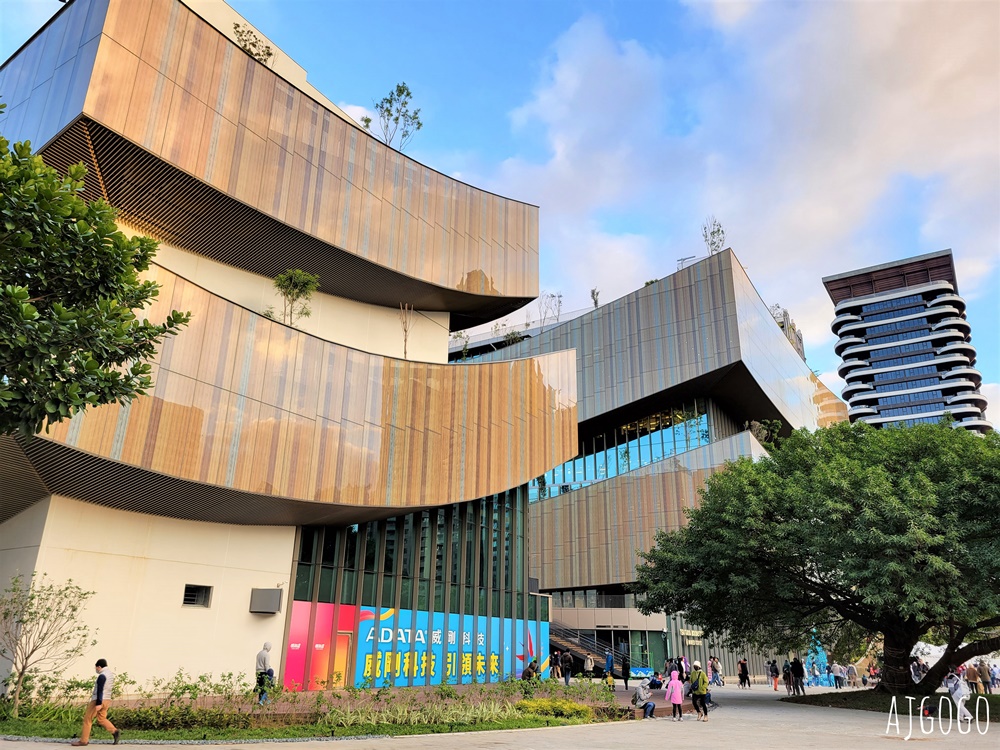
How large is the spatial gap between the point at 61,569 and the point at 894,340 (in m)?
141

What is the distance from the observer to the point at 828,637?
27109 millimetres

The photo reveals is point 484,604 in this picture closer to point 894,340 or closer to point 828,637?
point 828,637

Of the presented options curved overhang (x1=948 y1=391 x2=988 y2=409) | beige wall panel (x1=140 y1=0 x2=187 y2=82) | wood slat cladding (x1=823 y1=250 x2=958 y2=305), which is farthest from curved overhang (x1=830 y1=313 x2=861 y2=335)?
beige wall panel (x1=140 y1=0 x2=187 y2=82)

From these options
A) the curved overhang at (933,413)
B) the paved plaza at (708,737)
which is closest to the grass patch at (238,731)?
the paved plaza at (708,737)

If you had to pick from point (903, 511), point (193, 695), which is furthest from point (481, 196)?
point (193, 695)

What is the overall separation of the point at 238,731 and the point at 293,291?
12.8m

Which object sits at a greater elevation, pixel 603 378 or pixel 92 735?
pixel 603 378

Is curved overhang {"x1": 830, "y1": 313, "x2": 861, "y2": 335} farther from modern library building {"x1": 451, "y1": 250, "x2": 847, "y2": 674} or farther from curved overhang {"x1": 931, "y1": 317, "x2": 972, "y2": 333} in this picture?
modern library building {"x1": 451, "y1": 250, "x2": 847, "y2": 674}

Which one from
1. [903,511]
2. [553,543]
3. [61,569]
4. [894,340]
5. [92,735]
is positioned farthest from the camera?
[894,340]

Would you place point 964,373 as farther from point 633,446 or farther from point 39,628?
point 39,628

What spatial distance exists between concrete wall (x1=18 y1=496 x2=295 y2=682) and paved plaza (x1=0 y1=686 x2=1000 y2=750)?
5731 millimetres

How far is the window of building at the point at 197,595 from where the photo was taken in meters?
17.6

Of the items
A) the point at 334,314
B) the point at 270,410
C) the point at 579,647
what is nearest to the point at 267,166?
the point at 334,314

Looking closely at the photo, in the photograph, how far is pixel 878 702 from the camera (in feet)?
71.7
